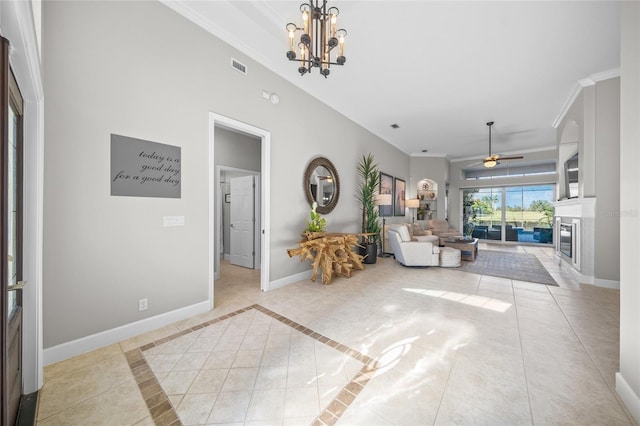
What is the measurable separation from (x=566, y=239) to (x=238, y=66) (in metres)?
7.13

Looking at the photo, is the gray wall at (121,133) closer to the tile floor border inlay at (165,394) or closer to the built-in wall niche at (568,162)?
the tile floor border inlay at (165,394)

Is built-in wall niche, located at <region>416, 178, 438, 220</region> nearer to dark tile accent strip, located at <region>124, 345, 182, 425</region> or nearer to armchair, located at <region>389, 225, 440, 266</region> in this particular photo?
armchair, located at <region>389, 225, 440, 266</region>

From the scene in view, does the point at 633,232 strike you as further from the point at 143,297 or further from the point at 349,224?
the point at 349,224

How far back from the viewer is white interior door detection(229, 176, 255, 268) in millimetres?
5031

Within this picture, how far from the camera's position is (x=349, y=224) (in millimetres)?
5520

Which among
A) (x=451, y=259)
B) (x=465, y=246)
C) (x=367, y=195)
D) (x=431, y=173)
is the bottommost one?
(x=451, y=259)

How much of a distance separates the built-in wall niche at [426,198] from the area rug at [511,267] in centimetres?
284

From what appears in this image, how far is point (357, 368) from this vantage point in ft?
6.04

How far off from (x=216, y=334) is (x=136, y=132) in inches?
83.9

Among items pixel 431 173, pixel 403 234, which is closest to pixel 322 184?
pixel 403 234

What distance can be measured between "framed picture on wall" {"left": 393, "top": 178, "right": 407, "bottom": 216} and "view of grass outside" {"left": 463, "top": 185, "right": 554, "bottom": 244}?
3304 mm

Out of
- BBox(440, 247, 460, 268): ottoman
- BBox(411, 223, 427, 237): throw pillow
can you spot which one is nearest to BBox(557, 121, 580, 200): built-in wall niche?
BBox(440, 247, 460, 268): ottoman

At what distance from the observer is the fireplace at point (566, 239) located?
189 inches

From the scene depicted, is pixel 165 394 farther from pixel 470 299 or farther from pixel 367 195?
pixel 367 195
